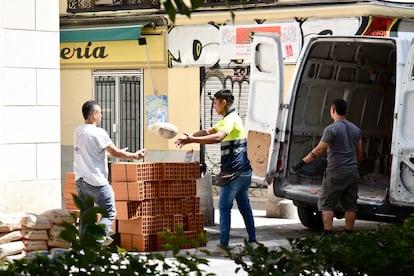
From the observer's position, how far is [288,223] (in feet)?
50.8

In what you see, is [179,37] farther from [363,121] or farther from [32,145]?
[32,145]

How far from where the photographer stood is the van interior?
13977mm

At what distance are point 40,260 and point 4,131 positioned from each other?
7.39 metres

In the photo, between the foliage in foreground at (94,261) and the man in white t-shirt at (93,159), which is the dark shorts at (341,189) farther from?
the foliage in foreground at (94,261)

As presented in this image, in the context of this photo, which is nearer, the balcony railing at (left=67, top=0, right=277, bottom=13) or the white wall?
the white wall

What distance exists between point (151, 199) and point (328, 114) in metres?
3.44

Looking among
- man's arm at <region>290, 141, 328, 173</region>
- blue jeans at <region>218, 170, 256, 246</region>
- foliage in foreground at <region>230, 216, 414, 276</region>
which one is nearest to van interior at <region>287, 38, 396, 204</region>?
man's arm at <region>290, 141, 328, 173</region>

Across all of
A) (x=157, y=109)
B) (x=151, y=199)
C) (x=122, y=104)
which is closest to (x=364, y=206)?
(x=151, y=199)

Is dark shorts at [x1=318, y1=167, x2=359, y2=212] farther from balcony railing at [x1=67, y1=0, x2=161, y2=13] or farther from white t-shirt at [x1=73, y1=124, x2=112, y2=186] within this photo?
balcony railing at [x1=67, y1=0, x2=161, y2=13]

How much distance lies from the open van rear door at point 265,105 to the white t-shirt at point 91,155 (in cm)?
292

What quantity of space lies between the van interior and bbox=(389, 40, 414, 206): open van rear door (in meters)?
1.10

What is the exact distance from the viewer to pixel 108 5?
23500mm

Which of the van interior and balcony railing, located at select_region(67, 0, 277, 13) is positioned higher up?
balcony railing, located at select_region(67, 0, 277, 13)

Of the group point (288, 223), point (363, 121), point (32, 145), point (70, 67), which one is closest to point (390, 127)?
point (363, 121)
